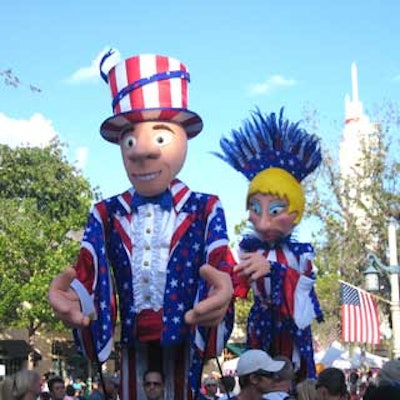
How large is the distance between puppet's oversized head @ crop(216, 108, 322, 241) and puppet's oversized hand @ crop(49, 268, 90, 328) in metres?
2.23

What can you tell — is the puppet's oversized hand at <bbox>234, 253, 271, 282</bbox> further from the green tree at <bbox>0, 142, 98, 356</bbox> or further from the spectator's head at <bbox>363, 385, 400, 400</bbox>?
the green tree at <bbox>0, 142, 98, 356</bbox>

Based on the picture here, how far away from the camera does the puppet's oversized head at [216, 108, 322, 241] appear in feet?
21.8

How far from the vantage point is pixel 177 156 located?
5.21 metres

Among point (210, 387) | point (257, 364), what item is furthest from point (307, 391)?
point (210, 387)

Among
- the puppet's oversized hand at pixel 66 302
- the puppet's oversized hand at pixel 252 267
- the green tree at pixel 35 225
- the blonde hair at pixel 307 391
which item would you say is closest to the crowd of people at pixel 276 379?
the blonde hair at pixel 307 391

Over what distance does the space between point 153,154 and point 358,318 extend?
10659mm

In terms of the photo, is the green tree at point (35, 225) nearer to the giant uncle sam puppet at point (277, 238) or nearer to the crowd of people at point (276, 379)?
the giant uncle sam puppet at point (277, 238)

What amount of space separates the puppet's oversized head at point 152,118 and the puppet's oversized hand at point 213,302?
2.59 ft

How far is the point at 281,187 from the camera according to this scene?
261 inches

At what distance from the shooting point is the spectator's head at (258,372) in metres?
3.95

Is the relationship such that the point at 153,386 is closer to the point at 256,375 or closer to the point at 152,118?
the point at 256,375

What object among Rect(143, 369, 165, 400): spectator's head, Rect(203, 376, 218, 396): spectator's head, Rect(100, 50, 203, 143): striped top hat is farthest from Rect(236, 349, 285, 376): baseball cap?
Rect(203, 376, 218, 396): spectator's head

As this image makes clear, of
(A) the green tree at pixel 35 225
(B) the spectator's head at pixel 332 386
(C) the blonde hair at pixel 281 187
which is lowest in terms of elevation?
(B) the spectator's head at pixel 332 386

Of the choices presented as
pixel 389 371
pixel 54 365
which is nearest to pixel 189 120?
pixel 389 371
